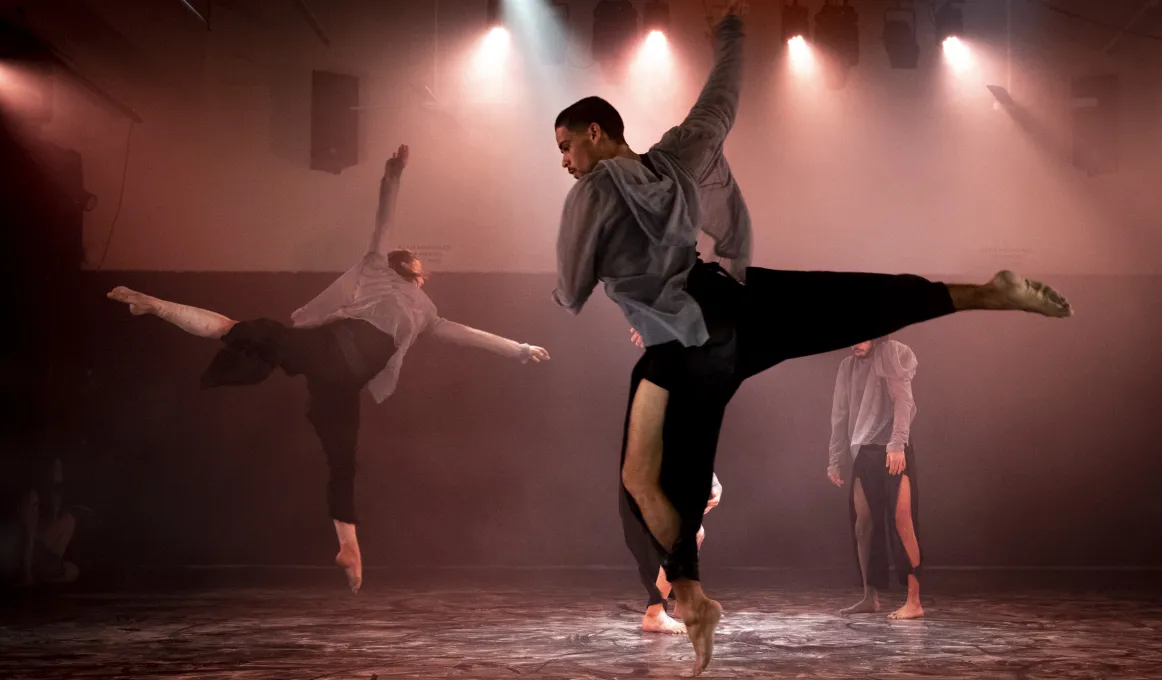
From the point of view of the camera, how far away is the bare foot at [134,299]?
679cm

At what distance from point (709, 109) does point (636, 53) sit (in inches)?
162

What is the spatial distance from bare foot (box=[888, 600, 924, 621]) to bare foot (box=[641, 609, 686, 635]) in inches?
48.4

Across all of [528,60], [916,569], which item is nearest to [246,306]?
[528,60]

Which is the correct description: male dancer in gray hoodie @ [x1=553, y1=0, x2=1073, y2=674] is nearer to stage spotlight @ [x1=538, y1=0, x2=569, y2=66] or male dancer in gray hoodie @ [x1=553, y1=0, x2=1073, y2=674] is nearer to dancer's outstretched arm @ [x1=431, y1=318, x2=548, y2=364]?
dancer's outstretched arm @ [x1=431, y1=318, x2=548, y2=364]

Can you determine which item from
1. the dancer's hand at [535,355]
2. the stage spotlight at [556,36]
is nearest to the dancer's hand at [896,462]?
the dancer's hand at [535,355]

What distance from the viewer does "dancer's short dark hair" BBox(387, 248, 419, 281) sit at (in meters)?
6.71

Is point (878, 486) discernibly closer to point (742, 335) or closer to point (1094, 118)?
point (742, 335)

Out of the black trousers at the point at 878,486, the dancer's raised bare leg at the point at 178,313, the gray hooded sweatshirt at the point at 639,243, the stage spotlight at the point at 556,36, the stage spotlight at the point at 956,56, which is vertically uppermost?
the stage spotlight at the point at 556,36

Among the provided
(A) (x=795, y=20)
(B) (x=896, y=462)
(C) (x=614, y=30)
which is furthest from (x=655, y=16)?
(B) (x=896, y=462)

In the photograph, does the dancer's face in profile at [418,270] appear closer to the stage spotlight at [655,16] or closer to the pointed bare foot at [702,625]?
the stage spotlight at [655,16]

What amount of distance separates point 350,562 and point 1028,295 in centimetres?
505

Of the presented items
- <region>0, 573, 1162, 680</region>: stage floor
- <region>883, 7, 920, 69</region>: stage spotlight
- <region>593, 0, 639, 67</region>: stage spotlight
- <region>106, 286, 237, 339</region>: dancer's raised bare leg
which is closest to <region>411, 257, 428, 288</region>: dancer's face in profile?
<region>106, 286, 237, 339</region>: dancer's raised bare leg

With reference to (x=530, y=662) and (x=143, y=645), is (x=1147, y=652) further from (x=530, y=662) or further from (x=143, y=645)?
(x=143, y=645)

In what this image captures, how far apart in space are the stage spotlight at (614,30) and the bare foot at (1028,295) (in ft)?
15.5
